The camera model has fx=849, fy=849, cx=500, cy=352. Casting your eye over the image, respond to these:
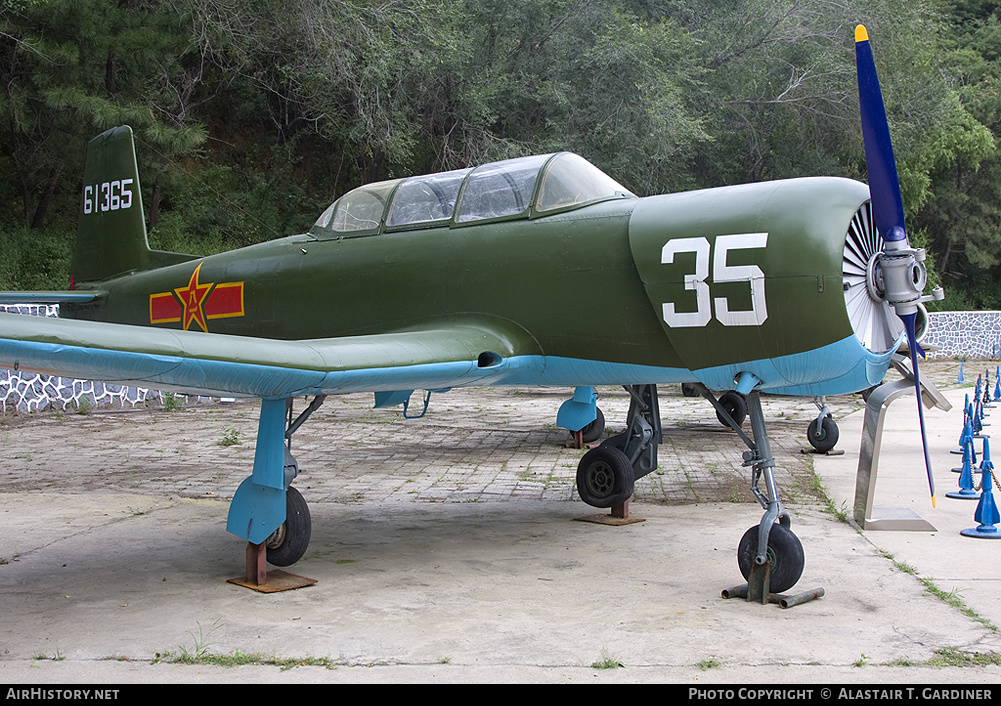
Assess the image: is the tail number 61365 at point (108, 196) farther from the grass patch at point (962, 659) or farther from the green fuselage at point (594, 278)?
the grass patch at point (962, 659)

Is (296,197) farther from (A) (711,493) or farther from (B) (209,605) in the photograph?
(B) (209,605)

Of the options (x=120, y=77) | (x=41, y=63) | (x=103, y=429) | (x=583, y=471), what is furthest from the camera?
(x=120, y=77)

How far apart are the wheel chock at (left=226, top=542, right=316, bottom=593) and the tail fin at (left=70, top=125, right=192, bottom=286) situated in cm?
426

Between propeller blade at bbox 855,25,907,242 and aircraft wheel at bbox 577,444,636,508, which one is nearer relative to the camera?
propeller blade at bbox 855,25,907,242

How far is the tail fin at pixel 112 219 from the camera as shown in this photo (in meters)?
8.77

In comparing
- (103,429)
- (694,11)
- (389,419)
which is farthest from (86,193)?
(694,11)

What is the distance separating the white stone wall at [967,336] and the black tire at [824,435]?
22.3 m

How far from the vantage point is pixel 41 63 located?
1623cm

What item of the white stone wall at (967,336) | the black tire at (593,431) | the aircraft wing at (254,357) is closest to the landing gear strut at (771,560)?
the aircraft wing at (254,357)

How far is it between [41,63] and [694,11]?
16.9m

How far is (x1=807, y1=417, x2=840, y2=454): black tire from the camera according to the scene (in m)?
10.1

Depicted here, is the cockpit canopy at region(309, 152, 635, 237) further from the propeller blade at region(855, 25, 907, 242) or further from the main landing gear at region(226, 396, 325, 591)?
the main landing gear at region(226, 396, 325, 591)

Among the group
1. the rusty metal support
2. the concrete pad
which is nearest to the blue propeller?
the concrete pad

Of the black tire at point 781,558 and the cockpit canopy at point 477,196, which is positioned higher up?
the cockpit canopy at point 477,196
